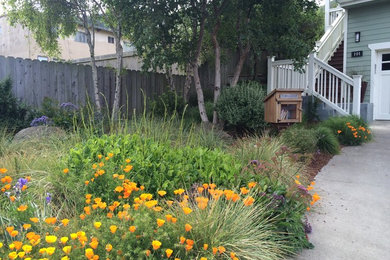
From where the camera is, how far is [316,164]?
501 cm

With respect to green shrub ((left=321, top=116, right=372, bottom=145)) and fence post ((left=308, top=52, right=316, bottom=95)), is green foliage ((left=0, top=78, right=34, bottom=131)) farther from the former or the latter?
fence post ((left=308, top=52, right=316, bottom=95))

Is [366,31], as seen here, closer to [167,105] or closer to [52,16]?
[167,105]

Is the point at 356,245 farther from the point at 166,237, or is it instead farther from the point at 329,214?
the point at 166,237

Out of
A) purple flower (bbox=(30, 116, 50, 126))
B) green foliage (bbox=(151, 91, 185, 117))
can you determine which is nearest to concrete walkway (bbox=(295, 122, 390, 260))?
green foliage (bbox=(151, 91, 185, 117))

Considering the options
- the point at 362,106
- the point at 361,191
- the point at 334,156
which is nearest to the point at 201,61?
the point at 362,106

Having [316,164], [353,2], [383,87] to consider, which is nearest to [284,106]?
[316,164]

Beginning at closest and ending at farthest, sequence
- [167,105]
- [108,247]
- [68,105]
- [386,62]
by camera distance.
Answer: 1. [108,247]
2. [68,105]
3. [167,105]
4. [386,62]

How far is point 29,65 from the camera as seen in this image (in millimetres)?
7270

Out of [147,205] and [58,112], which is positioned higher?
[58,112]

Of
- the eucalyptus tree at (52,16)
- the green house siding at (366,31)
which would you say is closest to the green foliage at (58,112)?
the eucalyptus tree at (52,16)

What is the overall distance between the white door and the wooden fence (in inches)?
253

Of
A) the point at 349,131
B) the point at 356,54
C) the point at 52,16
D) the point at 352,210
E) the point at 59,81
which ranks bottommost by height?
the point at 352,210

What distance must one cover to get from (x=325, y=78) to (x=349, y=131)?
79.3 inches

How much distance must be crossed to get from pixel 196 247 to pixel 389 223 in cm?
210
